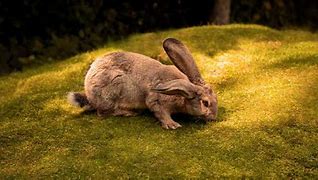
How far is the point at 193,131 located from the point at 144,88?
30.2 inches

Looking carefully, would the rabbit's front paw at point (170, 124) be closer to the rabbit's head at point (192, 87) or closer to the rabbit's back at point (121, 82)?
the rabbit's head at point (192, 87)

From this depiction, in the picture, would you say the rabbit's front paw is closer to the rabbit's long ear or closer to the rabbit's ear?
the rabbit's ear

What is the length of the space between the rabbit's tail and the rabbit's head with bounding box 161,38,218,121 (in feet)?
3.88

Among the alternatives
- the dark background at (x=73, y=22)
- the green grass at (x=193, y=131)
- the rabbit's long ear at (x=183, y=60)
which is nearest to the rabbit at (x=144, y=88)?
the rabbit's long ear at (x=183, y=60)

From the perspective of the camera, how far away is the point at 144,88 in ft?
19.3

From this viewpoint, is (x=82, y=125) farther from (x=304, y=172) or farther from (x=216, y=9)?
(x=216, y=9)

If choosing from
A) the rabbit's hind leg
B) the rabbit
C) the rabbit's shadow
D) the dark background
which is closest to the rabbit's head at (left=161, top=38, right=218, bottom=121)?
the rabbit

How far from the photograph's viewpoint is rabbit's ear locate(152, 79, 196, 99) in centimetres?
538

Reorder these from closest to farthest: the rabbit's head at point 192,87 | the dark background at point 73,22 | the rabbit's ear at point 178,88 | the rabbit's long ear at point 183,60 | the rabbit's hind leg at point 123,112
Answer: the rabbit's ear at point 178,88 → the rabbit's head at point 192,87 → the rabbit's long ear at point 183,60 → the rabbit's hind leg at point 123,112 → the dark background at point 73,22

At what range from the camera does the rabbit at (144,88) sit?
571 centimetres

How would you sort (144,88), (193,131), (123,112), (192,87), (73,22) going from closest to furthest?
(192,87), (193,131), (144,88), (123,112), (73,22)

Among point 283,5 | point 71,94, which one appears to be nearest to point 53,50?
point 71,94

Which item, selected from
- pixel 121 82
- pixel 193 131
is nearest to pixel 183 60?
pixel 121 82

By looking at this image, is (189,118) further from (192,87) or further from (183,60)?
(183,60)
